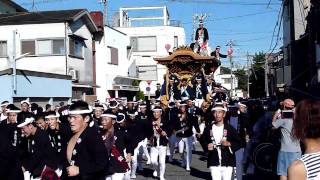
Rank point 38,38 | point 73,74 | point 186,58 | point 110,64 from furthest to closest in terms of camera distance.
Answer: point 110,64 < point 73,74 < point 38,38 < point 186,58

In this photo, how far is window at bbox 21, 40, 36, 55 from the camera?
32500mm

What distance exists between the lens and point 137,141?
427 inches

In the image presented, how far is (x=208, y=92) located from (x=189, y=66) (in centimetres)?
191

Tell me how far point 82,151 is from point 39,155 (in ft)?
7.29

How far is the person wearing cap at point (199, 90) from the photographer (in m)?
23.3

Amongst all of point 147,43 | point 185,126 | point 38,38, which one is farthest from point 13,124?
point 147,43

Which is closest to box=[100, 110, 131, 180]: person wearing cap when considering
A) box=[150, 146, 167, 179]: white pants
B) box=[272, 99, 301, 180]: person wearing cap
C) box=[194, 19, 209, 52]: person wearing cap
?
box=[272, 99, 301, 180]: person wearing cap

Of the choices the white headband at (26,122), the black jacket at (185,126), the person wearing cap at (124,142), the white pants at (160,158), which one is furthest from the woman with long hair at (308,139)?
the black jacket at (185,126)

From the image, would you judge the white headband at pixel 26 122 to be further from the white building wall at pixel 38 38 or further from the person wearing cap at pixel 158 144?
the white building wall at pixel 38 38

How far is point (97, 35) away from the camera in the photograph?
39375 mm

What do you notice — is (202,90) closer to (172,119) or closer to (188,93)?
(188,93)

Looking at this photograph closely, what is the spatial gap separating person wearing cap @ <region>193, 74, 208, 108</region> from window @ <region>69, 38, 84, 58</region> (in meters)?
11.4

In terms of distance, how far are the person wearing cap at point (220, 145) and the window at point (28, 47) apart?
25.4 meters

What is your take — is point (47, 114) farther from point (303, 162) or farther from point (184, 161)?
point (303, 162)
